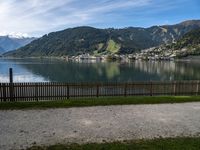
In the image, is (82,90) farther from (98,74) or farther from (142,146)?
(98,74)

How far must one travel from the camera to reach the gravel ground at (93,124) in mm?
13516

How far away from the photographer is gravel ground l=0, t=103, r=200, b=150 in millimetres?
13516

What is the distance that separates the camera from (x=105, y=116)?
1830 centimetres

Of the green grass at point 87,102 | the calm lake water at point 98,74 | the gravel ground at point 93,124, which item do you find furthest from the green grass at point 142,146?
the calm lake water at point 98,74

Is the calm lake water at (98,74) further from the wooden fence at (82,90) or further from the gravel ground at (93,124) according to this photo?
the gravel ground at (93,124)

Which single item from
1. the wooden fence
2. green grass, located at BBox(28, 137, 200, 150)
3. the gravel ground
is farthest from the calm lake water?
green grass, located at BBox(28, 137, 200, 150)

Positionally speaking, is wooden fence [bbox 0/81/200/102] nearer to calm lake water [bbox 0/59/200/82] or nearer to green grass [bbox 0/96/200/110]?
green grass [bbox 0/96/200/110]

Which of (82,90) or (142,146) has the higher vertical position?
(82,90)

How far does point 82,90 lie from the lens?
29.2m

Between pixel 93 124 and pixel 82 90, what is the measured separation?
43.5 ft

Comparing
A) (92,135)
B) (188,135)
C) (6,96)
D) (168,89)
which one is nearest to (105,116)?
(92,135)

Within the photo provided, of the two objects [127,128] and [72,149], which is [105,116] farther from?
[72,149]

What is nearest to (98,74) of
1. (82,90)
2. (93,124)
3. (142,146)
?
(82,90)

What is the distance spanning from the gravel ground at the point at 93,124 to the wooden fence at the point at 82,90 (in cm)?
589
